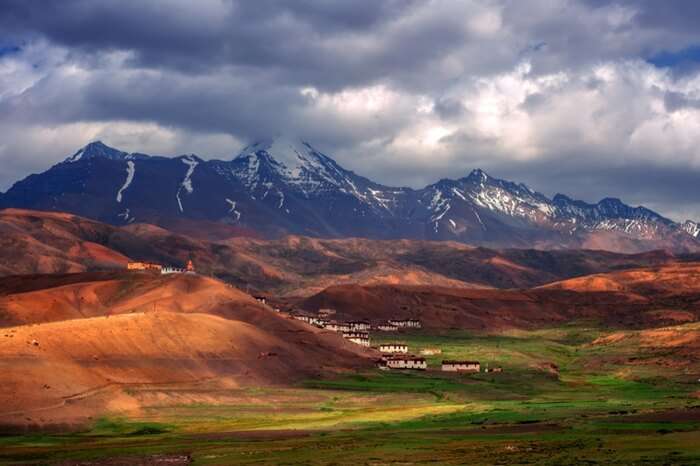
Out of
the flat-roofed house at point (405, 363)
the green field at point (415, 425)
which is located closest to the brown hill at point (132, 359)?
the flat-roofed house at point (405, 363)

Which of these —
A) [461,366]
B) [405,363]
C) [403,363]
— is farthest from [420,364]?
[461,366]

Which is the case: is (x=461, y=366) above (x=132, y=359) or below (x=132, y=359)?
below

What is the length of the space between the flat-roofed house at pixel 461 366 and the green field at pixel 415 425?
8635 mm

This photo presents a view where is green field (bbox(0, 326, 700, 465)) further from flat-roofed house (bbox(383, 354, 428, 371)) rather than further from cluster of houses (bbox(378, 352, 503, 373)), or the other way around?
flat-roofed house (bbox(383, 354, 428, 371))

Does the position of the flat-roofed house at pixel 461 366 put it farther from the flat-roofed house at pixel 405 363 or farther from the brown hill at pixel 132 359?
the brown hill at pixel 132 359

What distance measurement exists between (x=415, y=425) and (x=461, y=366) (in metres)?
75.4

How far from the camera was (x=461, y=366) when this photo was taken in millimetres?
187500

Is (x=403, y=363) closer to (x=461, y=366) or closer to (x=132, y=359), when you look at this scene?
(x=461, y=366)

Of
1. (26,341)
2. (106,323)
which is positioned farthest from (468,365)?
(26,341)

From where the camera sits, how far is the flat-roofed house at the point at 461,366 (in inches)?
7372

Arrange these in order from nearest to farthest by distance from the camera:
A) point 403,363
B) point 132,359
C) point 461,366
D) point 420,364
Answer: point 132,359 < point 461,366 < point 403,363 < point 420,364

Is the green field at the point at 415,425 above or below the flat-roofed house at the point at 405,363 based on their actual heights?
below

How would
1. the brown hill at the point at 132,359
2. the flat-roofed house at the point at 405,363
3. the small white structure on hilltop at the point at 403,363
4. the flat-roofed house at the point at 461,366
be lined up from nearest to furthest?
1. the brown hill at the point at 132,359
2. the flat-roofed house at the point at 461,366
3. the small white structure on hilltop at the point at 403,363
4. the flat-roofed house at the point at 405,363

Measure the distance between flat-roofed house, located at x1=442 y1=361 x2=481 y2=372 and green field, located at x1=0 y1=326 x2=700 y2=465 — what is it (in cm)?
863
